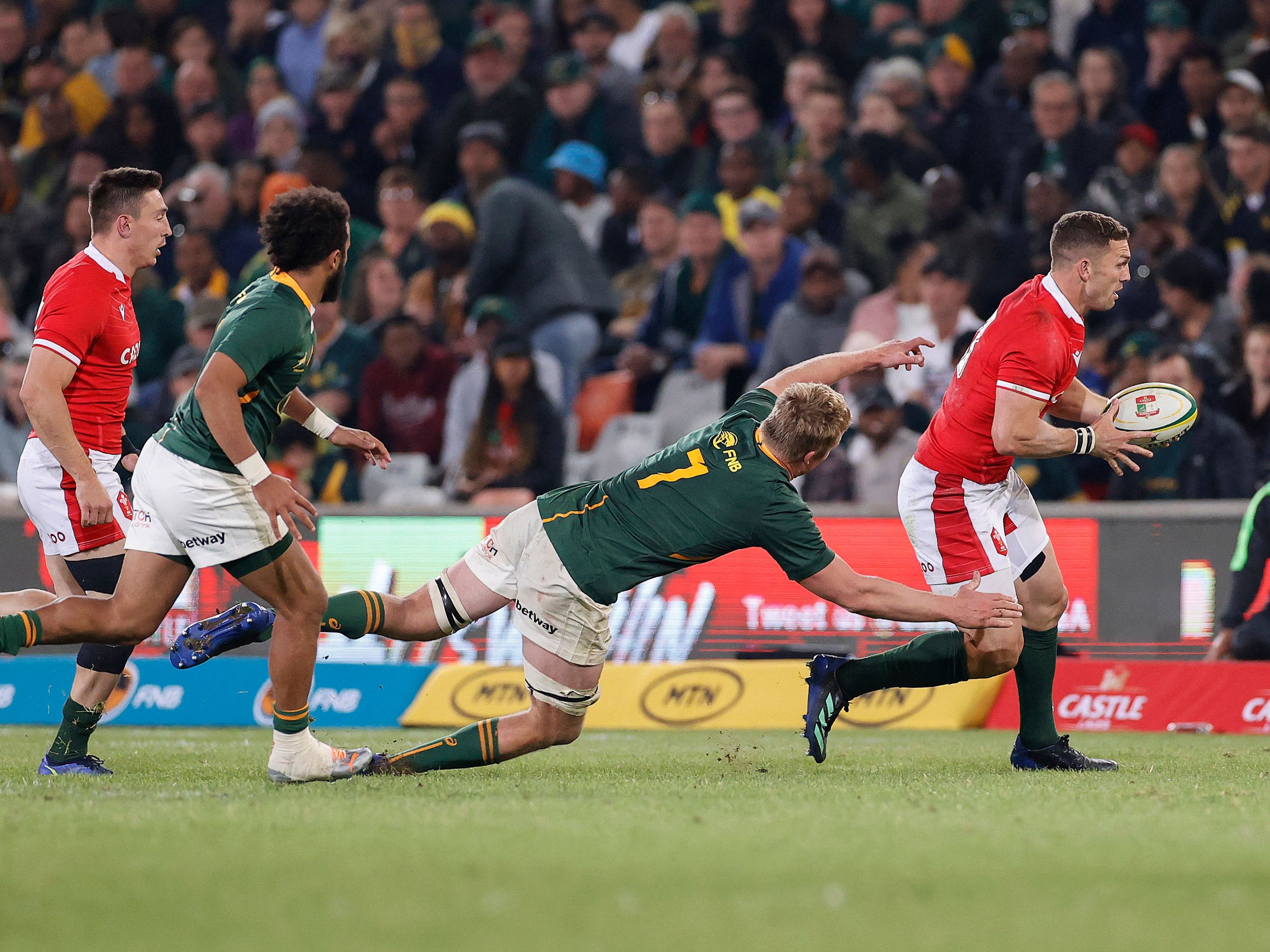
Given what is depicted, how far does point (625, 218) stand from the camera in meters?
14.2

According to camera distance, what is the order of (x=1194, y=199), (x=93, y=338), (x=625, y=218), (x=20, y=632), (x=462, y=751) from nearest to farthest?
(x=20, y=632) < (x=462, y=751) < (x=93, y=338) < (x=1194, y=199) < (x=625, y=218)

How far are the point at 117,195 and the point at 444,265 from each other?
7957 mm

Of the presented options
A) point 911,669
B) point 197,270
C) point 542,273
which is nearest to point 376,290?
point 542,273

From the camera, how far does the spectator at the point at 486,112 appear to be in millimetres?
15156

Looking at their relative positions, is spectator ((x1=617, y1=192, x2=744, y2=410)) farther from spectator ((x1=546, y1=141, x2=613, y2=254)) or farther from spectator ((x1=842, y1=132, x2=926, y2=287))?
spectator ((x1=546, y1=141, x2=613, y2=254))

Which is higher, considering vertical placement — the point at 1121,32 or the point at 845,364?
the point at 1121,32

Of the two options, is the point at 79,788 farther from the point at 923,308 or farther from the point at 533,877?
the point at 923,308

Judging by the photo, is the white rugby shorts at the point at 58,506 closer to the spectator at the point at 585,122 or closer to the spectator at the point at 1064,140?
the spectator at the point at 1064,140

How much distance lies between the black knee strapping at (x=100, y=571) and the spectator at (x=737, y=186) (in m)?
8.04

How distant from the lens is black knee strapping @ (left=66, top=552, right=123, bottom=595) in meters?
6.45

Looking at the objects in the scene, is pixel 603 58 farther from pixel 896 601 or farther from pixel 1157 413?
pixel 896 601

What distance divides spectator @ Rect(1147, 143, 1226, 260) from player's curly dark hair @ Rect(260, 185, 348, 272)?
27.6ft

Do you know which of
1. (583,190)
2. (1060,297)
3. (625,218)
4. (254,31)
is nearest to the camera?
(1060,297)

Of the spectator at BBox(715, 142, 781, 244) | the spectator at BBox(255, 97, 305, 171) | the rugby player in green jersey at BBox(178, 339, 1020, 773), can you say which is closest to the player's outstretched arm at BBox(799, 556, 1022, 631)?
the rugby player in green jersey at BBox(178, 339, 1020, 773)
